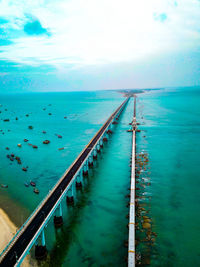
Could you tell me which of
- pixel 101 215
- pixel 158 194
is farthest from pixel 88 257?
pixel 158 194

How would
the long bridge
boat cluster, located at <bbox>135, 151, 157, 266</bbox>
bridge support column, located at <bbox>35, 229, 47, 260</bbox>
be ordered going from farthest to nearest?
1. boat cluster, located at <bbox>135, 151, 157, 266</bbox>
2. bridge support column, located at <bbox>35, 229, 47, 260</bbox>
3. the long bridge

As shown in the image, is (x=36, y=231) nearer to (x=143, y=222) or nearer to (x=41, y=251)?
(x=41, y=251)

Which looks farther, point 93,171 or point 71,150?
point 71,150

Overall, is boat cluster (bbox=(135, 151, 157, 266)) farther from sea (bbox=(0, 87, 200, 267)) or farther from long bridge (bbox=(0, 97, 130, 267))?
long bridge (bbox=(0, 97, 130, 267))

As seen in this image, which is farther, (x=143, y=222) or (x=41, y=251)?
(x=143, y=222)

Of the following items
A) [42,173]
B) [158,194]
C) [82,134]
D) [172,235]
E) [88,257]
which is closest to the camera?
[88,257]

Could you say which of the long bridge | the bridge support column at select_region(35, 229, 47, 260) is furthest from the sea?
the long bridge

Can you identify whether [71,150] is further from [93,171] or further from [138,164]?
[138,164]

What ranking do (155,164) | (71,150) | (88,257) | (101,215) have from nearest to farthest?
(88,257)
(101,215)
(155,164)
(71,150)

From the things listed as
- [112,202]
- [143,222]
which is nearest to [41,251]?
[143,222]

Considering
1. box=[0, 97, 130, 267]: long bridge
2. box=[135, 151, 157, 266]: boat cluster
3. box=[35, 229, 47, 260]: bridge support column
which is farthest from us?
box=[135, 151, 157, 266]: boat cluster

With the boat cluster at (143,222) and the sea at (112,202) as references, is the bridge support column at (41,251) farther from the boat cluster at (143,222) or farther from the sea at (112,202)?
the boat cluster at (143,222)
